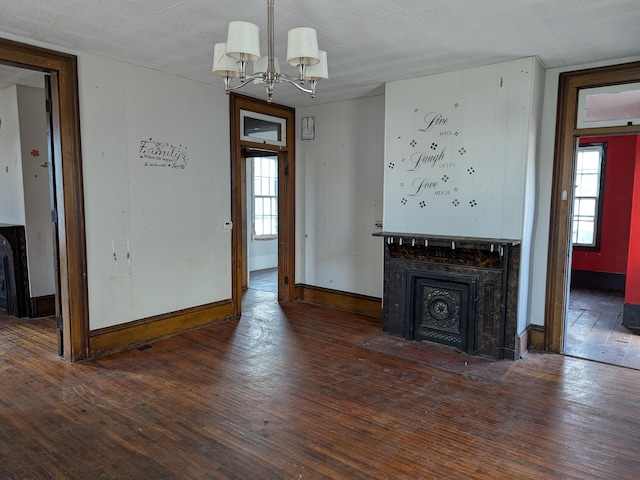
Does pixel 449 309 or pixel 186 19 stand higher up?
pixel 186 19

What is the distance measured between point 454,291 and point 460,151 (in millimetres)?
1303

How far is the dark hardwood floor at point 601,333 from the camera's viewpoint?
3830 mm

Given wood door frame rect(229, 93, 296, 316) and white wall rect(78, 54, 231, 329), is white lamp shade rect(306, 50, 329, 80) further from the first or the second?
wood door frame rect(229, 93, 296, 316)

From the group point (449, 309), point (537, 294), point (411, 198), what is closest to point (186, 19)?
point (411, 198)

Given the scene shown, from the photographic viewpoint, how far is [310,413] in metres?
2.77

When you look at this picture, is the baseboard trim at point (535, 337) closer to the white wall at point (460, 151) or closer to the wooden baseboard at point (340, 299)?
the white wall at point (460, 151)

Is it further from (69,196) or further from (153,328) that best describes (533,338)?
(69,196)

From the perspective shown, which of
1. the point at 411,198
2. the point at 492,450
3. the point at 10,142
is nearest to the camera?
the point at 492,450

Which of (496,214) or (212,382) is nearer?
(212,382)

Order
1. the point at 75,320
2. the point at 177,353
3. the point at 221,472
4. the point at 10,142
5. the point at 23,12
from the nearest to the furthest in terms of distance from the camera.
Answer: the point at 221,472
the point at 23,12
the point at 75,320
the point at 177,353
the point at 10,142

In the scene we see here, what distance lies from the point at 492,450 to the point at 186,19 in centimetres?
326

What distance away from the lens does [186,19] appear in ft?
9.11

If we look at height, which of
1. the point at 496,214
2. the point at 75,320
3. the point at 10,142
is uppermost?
the point at 10,142

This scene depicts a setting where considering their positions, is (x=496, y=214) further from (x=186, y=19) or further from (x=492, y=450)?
(x=186, y=19)
